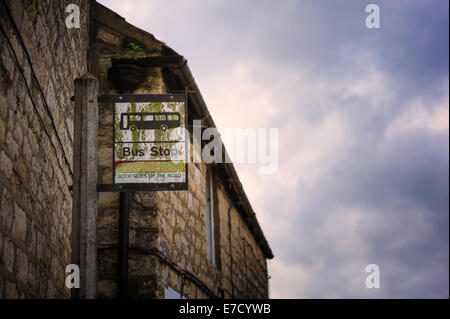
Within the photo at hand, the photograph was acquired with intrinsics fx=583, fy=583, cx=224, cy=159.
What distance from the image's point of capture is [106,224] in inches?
248

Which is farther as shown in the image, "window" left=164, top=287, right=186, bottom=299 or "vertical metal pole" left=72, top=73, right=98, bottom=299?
"window" left=164, top=287, right=186, bottom=299

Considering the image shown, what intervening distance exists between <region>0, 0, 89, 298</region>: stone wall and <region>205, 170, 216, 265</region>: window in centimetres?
393

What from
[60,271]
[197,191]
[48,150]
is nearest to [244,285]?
[197,191]

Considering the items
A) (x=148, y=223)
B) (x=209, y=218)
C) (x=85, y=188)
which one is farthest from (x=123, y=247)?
(x=209, y=218)

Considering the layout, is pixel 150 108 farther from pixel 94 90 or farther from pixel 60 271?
pixel 60 271

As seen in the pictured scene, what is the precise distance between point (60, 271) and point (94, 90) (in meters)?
1.93

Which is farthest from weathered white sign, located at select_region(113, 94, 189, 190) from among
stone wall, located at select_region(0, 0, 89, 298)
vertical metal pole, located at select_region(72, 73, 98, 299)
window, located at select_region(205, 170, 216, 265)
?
window, located at select_region(205, 170, 216, 265)

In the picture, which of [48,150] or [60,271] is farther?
[60,271]

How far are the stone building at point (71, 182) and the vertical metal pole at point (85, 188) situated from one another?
34 cm

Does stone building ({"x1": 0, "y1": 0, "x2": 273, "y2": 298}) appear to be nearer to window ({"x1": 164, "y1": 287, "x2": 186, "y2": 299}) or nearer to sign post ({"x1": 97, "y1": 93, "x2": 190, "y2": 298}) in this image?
window ({"x1": 164, "y1": 287, "x2": 186, "y2": 299})

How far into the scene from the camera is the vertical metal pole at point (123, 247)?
19.5 feet

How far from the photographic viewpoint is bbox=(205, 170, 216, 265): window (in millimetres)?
9344

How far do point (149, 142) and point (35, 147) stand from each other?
0.82 metres

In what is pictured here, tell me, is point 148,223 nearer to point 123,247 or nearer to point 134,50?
point 123,247
